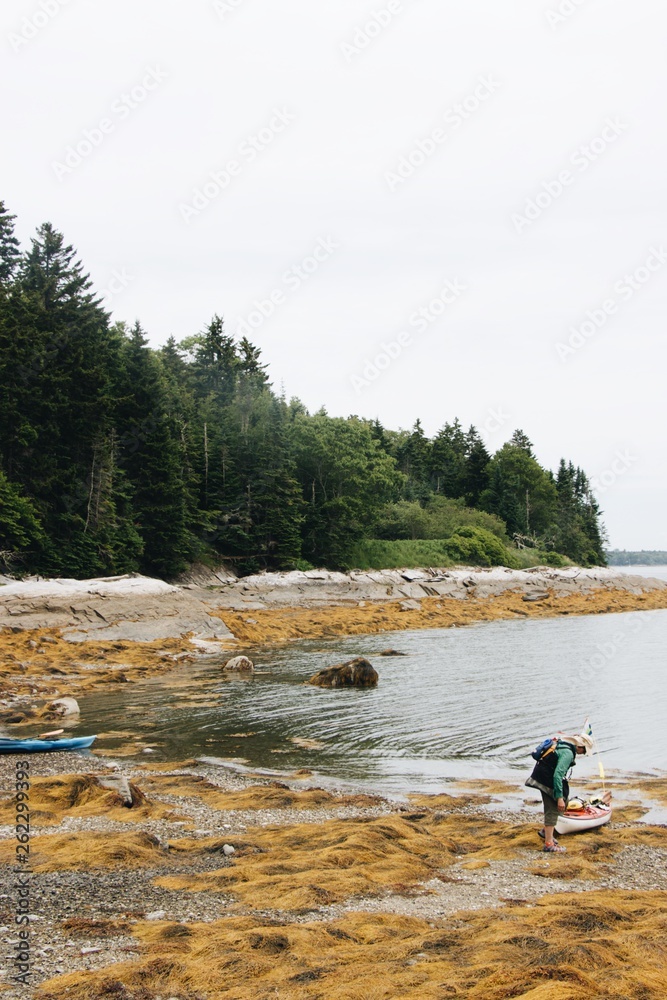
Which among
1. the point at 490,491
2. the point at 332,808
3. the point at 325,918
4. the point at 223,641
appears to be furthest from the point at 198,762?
the point at 490,491

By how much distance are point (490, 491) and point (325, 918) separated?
341 ft

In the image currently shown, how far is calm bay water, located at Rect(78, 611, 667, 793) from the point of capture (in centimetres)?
1848

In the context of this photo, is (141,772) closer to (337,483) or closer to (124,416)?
(124,416)

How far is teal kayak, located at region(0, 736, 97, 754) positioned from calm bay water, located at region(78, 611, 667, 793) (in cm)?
66

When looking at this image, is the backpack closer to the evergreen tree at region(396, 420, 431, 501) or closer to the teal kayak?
the teal kayak

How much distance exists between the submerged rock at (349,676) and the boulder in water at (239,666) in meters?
3.40

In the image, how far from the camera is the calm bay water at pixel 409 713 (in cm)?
1848

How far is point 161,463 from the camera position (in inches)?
2238

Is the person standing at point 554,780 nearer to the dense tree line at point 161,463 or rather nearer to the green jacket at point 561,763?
the green jacket at point 561,763

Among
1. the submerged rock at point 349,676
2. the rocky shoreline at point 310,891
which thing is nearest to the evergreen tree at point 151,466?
the submerged rock at point 349,676

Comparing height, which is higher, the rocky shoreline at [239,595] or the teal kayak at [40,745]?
the rocky shoreline at [239,595]

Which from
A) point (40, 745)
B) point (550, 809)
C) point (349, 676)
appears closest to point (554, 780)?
point (550, 809)

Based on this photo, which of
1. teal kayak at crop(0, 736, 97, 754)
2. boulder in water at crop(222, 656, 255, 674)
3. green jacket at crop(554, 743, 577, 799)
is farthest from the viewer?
boulder in water at crop(222, 656, 255, 674)

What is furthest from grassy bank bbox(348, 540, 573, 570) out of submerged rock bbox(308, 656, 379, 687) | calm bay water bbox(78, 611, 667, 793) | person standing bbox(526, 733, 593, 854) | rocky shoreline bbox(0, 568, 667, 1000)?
person standing bbox(526, 733, 593, 854)
